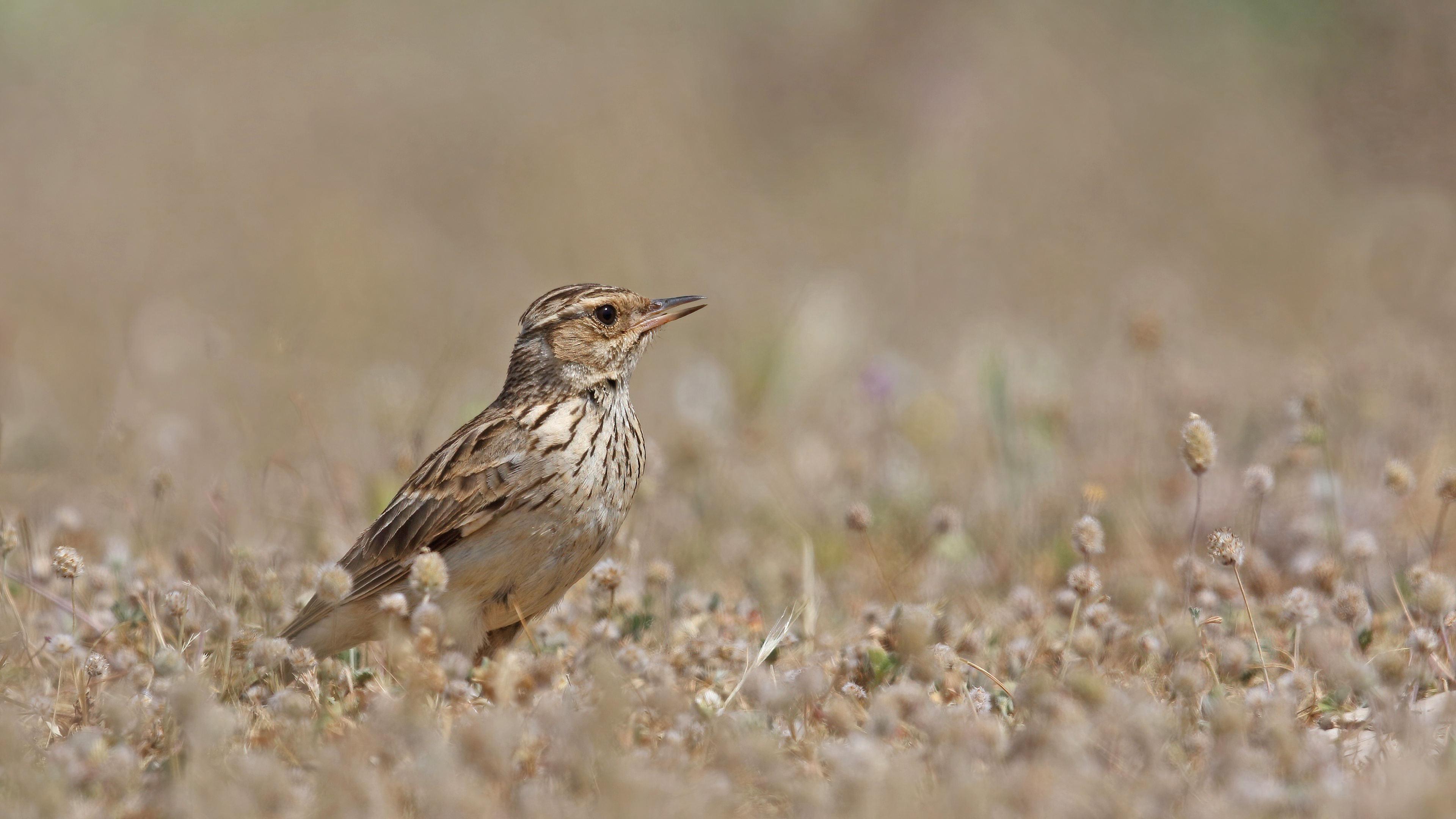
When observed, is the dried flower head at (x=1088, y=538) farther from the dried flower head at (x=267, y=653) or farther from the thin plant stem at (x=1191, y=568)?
the dried flower head at (x=267, y=653)

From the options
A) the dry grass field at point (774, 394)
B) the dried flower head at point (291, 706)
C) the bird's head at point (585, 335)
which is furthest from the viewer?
the bird's head at point (585, 335)

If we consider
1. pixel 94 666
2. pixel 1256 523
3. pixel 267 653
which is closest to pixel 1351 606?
pixel 1256 523

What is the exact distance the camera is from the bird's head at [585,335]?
568 cm

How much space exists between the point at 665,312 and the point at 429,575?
208 cm

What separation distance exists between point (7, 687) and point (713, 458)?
378cm

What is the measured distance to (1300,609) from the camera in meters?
4.57

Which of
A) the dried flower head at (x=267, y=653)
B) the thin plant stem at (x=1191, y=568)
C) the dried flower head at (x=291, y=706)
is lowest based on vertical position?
the dried flower head at (x=291, y=706)

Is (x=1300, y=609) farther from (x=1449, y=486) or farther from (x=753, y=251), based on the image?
(x=753, y=251)

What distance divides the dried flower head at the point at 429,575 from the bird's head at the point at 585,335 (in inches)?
55.6

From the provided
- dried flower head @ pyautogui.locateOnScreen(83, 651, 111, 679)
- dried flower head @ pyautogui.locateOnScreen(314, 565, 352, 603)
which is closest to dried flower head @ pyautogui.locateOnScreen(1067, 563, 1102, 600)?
dried flower head @ pyautogui.locateOnScreen(314, 565, 352, 603)

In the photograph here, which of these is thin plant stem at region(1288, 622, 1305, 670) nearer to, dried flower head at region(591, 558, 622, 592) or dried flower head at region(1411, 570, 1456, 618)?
dried flower head at region(1411, 570, 1456, 618)

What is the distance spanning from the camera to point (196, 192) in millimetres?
15469

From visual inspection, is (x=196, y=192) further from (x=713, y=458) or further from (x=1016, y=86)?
(x=713, y=458)

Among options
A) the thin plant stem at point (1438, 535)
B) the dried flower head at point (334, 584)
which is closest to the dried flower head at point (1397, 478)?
the thin plant stem at point (1438, 535)
